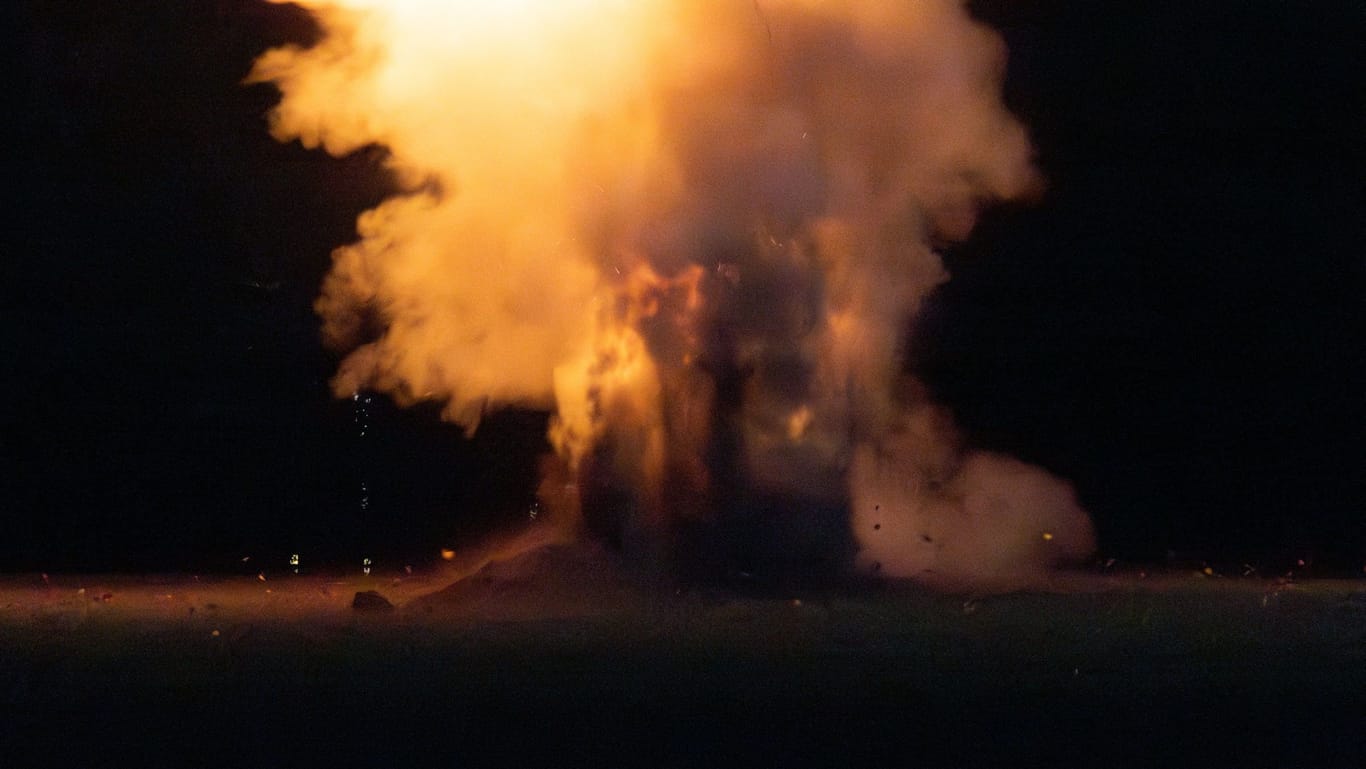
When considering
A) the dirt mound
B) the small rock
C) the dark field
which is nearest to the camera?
the dark field

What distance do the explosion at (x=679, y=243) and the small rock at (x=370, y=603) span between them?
5.75ft

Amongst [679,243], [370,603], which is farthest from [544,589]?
[679,243]

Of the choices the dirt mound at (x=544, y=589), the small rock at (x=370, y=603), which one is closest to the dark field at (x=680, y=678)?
the dirt mound at (x=544, y=589)

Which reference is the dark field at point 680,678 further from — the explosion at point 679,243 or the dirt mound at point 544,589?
the explosion at point 679,243

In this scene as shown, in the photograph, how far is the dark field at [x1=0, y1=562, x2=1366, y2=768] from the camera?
5059 millimetres

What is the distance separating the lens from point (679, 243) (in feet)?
31.6

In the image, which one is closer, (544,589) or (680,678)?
(680,678)

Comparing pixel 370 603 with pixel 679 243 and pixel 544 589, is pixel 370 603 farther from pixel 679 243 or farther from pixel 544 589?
pixel 679 243

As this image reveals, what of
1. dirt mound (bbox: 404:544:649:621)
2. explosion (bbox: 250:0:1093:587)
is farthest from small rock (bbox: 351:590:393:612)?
explosion (bbox: 250:0:1093:587)

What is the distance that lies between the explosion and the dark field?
1.32 meters

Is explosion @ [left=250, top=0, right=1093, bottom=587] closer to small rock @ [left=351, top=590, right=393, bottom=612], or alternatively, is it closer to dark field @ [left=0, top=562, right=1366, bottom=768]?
dark field @ [left=0, top=562, right=1366, bottom=768]

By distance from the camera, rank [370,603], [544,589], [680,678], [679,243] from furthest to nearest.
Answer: [679,243]
[544,589]
[370,603]
[680,678]

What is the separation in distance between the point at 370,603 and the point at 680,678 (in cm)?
323

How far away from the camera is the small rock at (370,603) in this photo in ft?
28.8
